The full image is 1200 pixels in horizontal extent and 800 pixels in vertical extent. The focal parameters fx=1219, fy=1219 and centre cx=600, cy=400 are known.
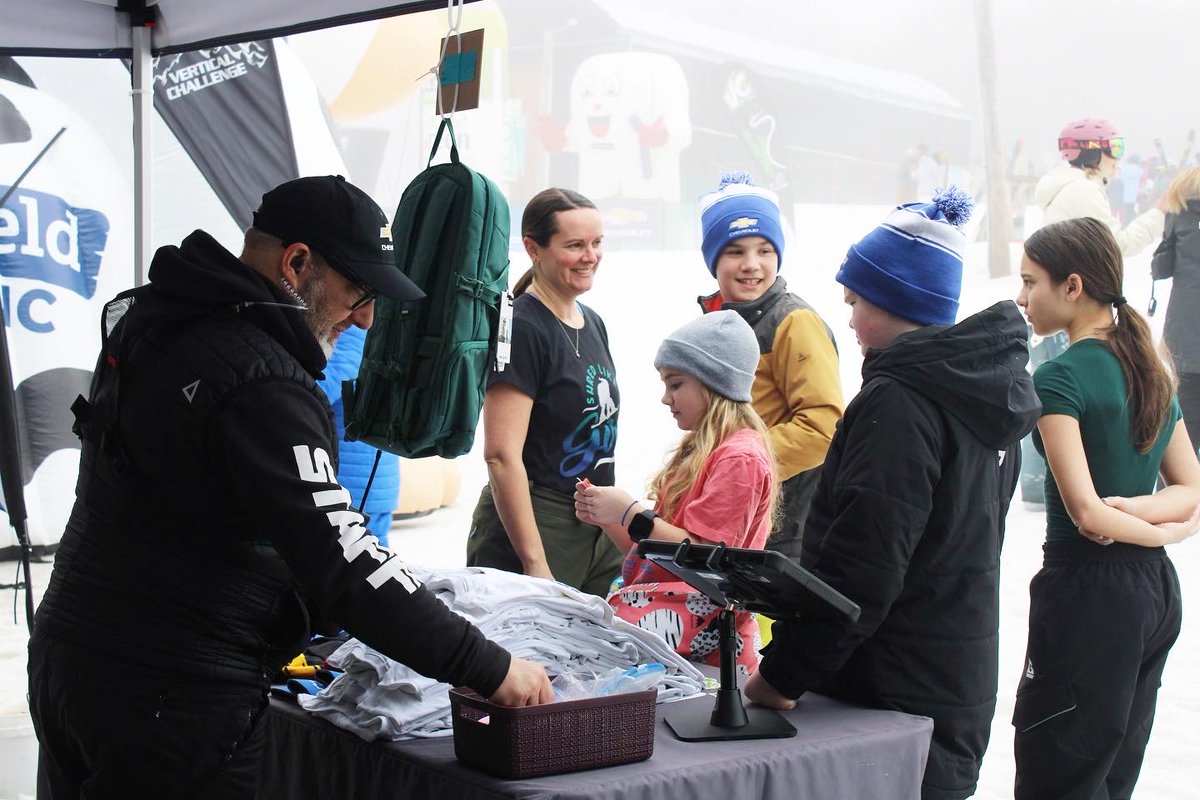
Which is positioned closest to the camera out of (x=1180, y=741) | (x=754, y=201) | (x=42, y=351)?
(x=754, y=201)

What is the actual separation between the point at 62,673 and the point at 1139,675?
1862mm

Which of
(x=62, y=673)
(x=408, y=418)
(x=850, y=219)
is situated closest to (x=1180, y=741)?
(x=408, y=418)

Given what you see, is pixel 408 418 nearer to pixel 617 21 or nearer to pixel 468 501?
pixel 468 501

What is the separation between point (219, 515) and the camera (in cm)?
153

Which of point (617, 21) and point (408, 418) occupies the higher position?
point (617, 21)

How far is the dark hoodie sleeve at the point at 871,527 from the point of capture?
1646mm

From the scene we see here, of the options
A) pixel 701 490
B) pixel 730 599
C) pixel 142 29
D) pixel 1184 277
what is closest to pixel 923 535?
pixel 730 599

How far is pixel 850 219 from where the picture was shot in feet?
60.0

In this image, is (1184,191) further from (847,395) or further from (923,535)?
(847,395)

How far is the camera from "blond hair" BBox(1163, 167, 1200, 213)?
18.3 ft

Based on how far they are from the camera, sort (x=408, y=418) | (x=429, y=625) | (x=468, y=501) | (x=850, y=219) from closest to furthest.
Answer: (x=429, y=625), (x=408, y=418), (x=468, y=501), (x=850, y=219)

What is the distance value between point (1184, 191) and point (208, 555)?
526 centimetres

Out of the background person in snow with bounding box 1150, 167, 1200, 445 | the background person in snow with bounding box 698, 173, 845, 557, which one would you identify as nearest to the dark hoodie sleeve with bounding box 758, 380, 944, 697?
the background person in snow with bounding box 698, 173, 845, 557

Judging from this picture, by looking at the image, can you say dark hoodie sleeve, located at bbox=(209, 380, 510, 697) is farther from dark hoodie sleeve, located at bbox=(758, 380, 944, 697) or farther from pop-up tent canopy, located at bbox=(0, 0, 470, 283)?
pop-up tent canopy, located at bbox=(0, 0, 470, 283)
